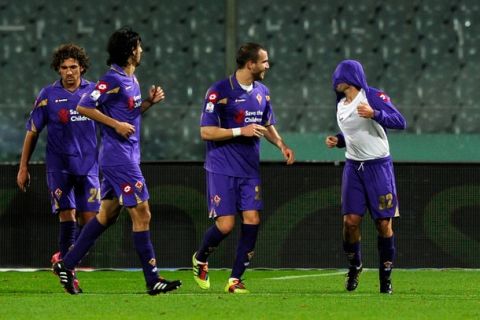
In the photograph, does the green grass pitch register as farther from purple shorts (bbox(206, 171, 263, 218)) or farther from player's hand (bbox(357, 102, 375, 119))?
player's hand (bbox(357, 102, 375, 119))

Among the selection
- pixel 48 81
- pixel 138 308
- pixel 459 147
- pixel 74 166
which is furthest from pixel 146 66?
pixel 138 308

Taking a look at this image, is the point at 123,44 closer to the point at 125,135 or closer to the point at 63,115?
the point at 125,135

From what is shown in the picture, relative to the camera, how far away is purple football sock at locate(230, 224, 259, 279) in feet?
29.0

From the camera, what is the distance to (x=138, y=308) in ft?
23.8

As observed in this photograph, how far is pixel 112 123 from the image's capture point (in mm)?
8047

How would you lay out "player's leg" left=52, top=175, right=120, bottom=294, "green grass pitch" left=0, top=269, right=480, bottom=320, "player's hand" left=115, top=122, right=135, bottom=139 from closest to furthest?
"green grass pitch" left=0, top=269, right=480, bottom=320 < "player's hand" left=115, top=122, right=135, bottom=139 < "player's leg" left=52, top=175, right=120, bottom=294

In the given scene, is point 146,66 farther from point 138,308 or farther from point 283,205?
point 138,308

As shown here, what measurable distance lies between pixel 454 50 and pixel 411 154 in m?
1.38

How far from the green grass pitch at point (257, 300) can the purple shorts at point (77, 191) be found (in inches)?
25.2

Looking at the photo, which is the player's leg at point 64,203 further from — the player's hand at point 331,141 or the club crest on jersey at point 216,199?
the player's hand at point 331,141

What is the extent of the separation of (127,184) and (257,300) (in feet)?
3.57

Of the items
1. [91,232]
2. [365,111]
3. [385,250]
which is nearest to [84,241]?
[91,232]

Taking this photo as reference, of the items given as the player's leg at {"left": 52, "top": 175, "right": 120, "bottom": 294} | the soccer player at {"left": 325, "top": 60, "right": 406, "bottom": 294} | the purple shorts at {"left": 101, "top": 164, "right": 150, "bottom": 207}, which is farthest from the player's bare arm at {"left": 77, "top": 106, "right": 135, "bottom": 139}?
the soccer player at {"left": 325, "top": 60, "right": 406, "bottom": 294}

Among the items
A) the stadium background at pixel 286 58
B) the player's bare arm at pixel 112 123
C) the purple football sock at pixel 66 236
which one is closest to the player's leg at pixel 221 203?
the player's bare arm at pixel 112 123
